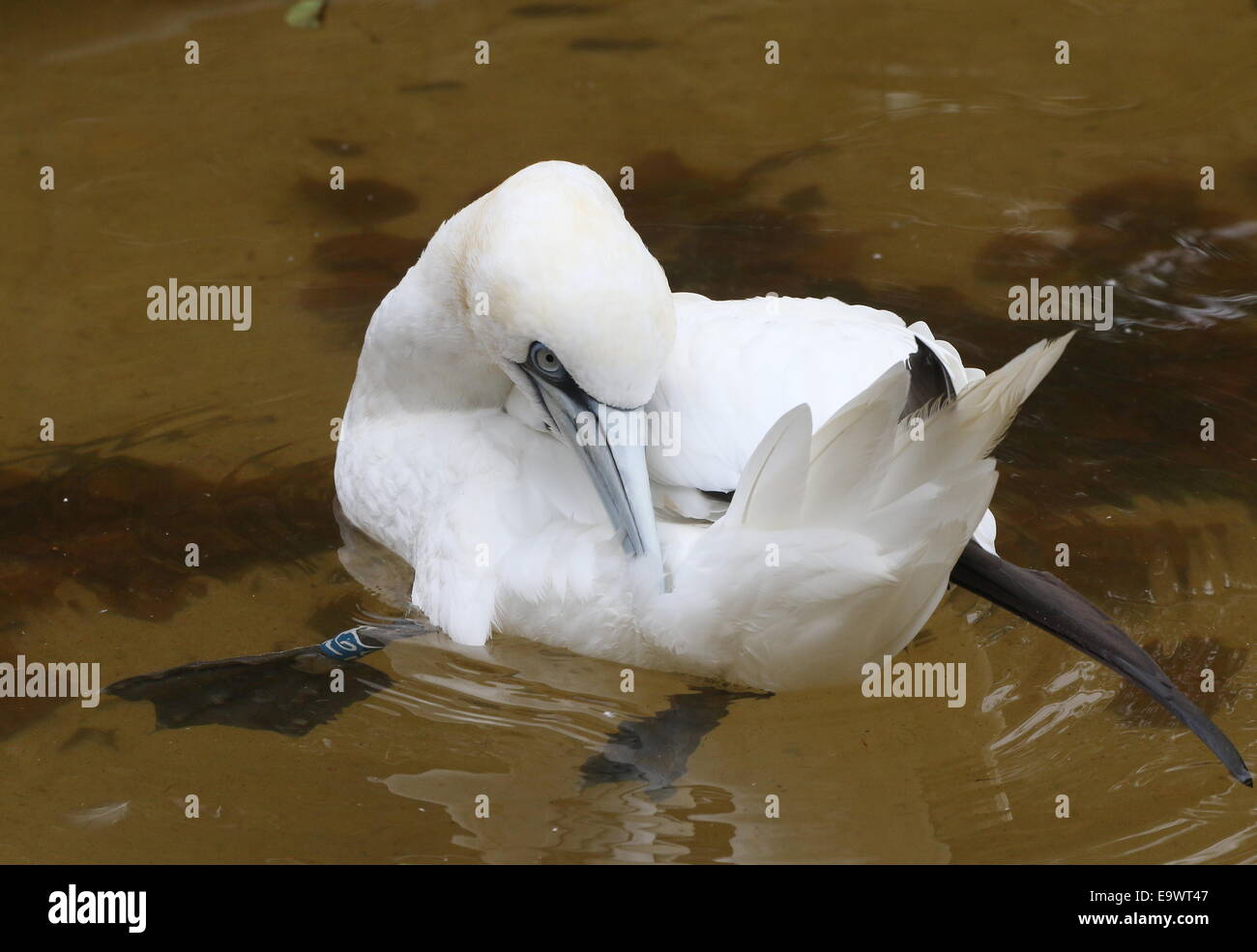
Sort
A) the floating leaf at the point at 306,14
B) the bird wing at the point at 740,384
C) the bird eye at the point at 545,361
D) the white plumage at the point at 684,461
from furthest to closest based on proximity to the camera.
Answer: the floating leaf at the point at 306,14
the bird eye at the point at 545,361
the bird wing at the point at 740,384
the white plumage at the point at 684,461

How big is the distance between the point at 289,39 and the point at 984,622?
12.4ft

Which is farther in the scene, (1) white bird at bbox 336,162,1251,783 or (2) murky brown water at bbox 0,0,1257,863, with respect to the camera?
(2) murky brown water at bbox 0,0,1257,863

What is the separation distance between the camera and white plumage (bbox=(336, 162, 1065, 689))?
298cm

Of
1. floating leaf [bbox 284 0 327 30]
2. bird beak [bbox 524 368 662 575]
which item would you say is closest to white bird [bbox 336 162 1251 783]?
bird beak [bbox 524 368 662 575]

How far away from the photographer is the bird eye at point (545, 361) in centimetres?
330

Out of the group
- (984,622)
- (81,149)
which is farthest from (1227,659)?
(81,149)

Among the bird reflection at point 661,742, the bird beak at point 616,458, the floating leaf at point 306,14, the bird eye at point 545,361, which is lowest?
the bird reflection at point 661,742

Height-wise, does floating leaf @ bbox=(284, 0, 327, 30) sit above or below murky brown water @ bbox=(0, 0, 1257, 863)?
above

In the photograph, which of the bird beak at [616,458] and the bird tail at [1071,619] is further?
the bird tail at [1071,619]

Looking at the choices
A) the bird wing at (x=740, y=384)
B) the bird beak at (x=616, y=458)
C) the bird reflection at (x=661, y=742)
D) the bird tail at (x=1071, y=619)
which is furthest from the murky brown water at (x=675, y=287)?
the bird wing at (x=740, y=384)

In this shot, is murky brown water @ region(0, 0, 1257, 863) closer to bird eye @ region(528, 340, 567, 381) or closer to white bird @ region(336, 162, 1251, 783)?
white bird @ region(336, 162, 1251, 783)

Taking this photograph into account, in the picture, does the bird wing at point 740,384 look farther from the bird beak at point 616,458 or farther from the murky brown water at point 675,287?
the murky brown water at point 675,287

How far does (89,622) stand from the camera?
399 centimetres

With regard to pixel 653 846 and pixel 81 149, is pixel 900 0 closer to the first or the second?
pixel 81 149
